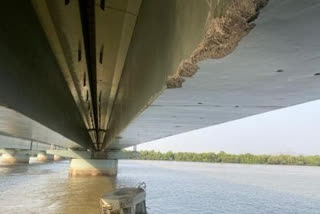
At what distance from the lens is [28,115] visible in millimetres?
9328

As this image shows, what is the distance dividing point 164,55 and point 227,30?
9.34 ft

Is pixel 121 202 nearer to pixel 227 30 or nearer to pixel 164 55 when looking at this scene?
pixel 164 55

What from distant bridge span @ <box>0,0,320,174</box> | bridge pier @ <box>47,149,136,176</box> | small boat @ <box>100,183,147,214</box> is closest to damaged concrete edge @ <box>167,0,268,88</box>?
distant bridge span @ <box>0,0,320,174</box>

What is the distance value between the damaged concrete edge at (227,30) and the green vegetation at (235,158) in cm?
11282

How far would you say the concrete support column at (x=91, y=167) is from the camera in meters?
47.6

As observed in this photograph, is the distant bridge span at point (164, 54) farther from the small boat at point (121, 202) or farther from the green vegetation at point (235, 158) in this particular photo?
the green vegetation at point (235, 158)

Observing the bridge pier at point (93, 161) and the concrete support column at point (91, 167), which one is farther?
the concrete support column at point (91, 167)

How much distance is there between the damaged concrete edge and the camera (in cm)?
299

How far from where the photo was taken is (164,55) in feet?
20.5

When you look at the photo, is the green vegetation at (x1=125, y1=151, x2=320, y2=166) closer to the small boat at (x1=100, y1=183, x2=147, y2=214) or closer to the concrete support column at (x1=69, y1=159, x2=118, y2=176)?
the concrete support column at (x1=69, y1=159, x2=118, y2=176)

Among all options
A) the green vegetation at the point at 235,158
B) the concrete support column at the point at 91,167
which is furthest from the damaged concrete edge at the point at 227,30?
the green vegetation at the point at 235,158

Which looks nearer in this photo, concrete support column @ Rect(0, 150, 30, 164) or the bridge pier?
the bridge pier

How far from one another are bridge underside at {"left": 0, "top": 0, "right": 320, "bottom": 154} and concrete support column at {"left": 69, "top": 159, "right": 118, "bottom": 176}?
34896mm

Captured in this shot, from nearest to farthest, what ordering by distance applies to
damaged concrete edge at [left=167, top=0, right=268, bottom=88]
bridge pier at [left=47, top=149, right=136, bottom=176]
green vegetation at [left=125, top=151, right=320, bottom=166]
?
damaged concrete edge at [left=167, top=0, right=268, bottom=88] < bridge pier at [left=47, top=149, right=136, bottom=176] < green vegetation at [left=125, top=151, right=320, bottom=166]
